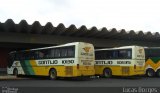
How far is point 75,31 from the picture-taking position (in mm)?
28203

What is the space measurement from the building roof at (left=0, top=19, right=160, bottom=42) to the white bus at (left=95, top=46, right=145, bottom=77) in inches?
87.7

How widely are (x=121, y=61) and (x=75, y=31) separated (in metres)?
4.99

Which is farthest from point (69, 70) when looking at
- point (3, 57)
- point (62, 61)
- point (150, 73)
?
point (3, 57)

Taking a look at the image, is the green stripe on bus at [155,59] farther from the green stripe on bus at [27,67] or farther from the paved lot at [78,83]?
the green stripe on bus at [27,67]

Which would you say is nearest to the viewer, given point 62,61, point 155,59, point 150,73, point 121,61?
point 62,61

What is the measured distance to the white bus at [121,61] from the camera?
25.7m

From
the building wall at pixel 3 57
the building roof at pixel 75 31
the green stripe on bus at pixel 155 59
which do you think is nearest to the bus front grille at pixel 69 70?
the building roof at pixel 75 31

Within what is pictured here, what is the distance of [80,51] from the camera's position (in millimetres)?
22812

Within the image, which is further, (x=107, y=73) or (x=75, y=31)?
(x=75, y=31)

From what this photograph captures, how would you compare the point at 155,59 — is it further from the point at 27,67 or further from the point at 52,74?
the point at 27,67

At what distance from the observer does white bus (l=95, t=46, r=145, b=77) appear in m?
25.7

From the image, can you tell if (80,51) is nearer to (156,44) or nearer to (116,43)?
(116,43)

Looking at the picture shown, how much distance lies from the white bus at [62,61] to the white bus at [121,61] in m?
3.08

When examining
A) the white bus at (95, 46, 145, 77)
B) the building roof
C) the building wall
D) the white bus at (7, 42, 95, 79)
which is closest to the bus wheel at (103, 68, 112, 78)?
the white bus at (95, 46, 145, 77)
